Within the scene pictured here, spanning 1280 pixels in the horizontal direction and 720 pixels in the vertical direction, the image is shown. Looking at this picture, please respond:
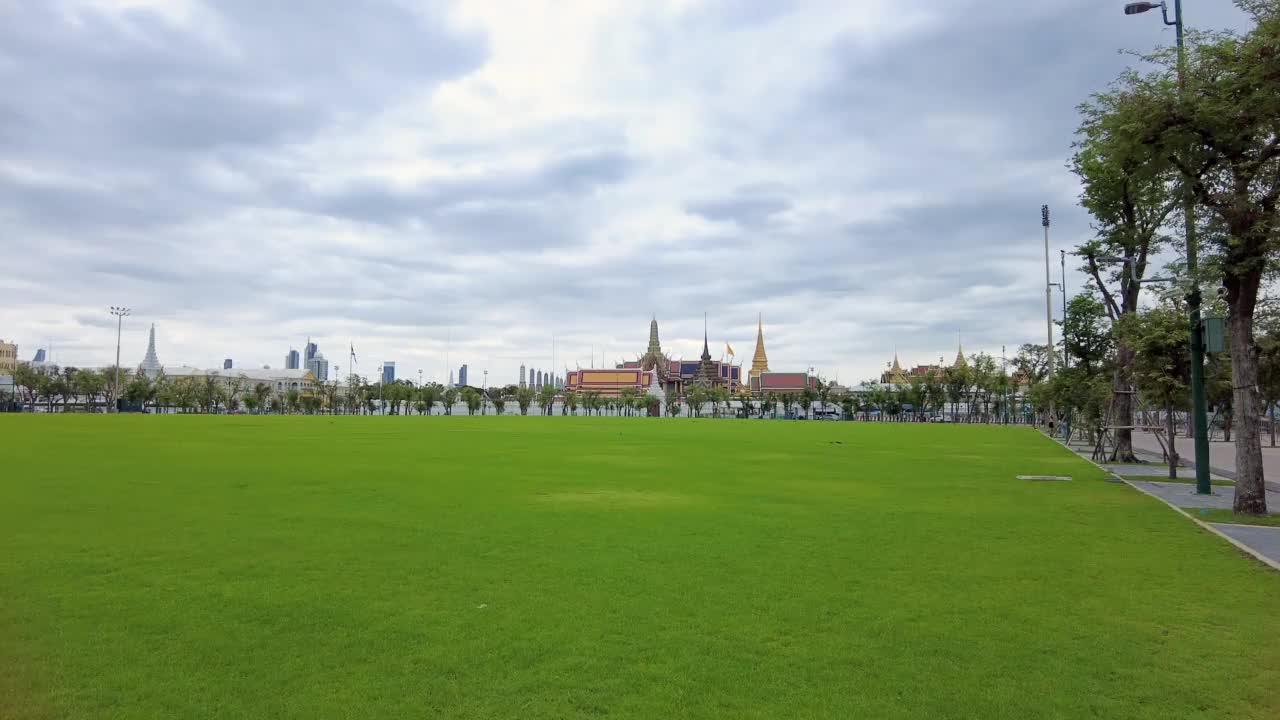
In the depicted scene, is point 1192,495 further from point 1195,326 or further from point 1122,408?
point 1122,408

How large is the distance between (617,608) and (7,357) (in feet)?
590

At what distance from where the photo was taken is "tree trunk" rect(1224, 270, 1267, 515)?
47.7ft

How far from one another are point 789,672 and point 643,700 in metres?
1.14

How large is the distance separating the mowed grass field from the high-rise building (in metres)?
162

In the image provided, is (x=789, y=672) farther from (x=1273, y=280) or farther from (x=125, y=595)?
(x=1273, y=280)

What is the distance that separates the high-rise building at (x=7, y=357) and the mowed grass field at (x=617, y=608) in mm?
162390

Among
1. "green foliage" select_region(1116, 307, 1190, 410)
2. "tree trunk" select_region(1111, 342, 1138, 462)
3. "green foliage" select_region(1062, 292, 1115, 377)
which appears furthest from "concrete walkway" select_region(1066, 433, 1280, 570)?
"green foliage" select_region(1062, 292, 1115, 377)

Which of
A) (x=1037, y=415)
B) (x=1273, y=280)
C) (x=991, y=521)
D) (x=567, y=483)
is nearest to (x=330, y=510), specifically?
(x=567, y=483)

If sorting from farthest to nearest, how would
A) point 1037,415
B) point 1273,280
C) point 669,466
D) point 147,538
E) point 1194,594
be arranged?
1. point 1037,415
2. point 669,466
3. point 1273,280
4. point 147,538
5. point 1194,594

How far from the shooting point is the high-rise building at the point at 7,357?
145875mm

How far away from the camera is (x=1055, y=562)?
397 inches

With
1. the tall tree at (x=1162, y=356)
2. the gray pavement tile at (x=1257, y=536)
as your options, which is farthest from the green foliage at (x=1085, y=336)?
the gray pavement tile at (x=1257, y=536)

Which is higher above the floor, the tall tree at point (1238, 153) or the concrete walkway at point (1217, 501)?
the tall tree at point (1238, 153)

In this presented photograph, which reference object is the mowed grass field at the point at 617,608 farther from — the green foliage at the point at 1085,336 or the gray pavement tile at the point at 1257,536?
the green foliage at the point at 1085,336
